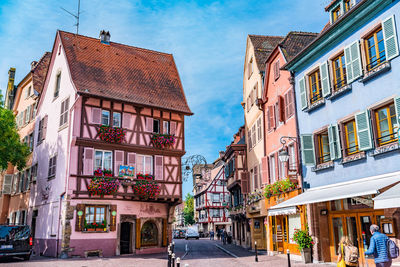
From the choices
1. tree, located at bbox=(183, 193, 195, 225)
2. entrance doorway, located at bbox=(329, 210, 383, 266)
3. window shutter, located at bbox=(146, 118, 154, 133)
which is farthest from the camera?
tree, located at bbox=(183, 193, 195, 225)

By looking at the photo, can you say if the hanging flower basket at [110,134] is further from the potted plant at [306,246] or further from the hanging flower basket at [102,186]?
the potted plant at [306,246]

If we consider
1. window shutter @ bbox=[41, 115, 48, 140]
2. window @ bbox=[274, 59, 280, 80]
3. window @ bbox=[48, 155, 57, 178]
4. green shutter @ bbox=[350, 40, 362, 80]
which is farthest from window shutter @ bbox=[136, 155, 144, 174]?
green shutter @ bbox=[350, 40, 362, 80]

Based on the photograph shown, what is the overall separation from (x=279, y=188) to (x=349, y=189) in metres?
6.23

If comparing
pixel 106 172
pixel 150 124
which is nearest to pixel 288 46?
pixel 150 124

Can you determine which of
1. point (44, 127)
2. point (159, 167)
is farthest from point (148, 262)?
point (44, 127)

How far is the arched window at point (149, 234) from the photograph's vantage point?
76.7ft

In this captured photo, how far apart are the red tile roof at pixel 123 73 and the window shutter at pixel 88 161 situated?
3.19 m

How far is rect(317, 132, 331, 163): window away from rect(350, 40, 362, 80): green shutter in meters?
3.09

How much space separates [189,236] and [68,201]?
116ft

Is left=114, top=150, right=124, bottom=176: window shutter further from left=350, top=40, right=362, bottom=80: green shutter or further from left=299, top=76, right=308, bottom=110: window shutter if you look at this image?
left=350, top=40, right=362, bottom=80: green shutter

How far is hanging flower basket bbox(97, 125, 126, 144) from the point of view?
22.1 metres

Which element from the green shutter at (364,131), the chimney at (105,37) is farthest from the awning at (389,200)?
the chimney at (105,37)

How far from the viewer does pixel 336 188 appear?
14.0 metres

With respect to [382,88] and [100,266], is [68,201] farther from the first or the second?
[382,88]
